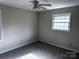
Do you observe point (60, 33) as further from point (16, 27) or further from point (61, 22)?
point (16, 27)

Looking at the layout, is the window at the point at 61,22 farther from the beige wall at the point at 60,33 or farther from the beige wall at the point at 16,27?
the beige wall at the point at 16,27

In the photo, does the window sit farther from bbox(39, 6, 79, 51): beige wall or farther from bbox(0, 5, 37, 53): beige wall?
bbox(0, 5, 37, 53): beige wall

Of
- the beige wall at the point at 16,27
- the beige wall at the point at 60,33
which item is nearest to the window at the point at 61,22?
the beige wall at the point at 60,33

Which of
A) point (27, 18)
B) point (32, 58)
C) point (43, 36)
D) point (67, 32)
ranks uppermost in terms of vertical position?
point (27, 18)

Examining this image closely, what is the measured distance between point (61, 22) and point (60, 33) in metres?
0.65

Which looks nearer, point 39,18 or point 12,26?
point 12,26

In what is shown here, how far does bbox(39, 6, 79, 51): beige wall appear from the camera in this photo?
3.48 metres

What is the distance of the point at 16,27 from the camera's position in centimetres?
388

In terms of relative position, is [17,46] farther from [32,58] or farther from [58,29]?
[58,29]

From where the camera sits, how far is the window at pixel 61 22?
150 inches

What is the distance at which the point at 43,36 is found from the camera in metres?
5.08

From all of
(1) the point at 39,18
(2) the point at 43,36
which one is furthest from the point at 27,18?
(2) the point at 43,36

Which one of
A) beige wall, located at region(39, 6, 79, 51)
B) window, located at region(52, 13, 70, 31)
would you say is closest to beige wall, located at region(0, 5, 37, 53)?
beige wall, located at region(39, 6, 79, 51)

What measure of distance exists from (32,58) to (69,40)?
2176 millimetres
